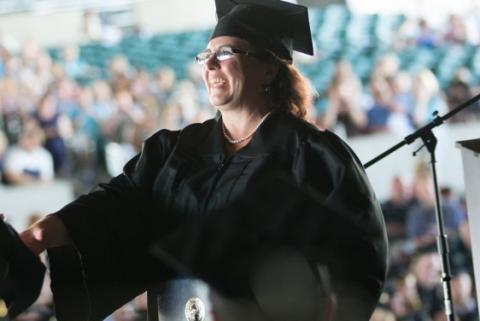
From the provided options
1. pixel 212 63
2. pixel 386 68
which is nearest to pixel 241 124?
pixel 212 63

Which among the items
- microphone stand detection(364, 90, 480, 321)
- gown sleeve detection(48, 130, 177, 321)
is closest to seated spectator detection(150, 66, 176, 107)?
microphone stand detection(364, 90, 480, 321)

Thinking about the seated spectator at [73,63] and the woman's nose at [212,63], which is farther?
the seated spectator at [73,63]

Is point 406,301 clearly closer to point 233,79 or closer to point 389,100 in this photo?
point 389,100

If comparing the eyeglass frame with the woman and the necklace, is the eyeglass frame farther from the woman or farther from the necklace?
the necklace

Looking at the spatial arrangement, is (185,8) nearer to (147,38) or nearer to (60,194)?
(147,38)

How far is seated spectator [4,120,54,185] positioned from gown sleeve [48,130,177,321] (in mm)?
4234

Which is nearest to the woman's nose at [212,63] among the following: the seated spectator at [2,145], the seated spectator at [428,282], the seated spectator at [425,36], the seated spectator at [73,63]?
the seated spectator at [428,282]

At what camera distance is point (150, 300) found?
2564mm

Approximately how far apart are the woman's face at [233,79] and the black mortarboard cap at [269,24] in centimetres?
4

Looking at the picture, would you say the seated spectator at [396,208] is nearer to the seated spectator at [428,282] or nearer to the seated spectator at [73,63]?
the seated spectator at [428,282]

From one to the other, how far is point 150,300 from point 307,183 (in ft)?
1.77

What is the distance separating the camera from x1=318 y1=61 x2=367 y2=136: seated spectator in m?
6.24

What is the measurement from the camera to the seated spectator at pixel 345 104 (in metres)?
6.24

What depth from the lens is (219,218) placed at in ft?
7.82
